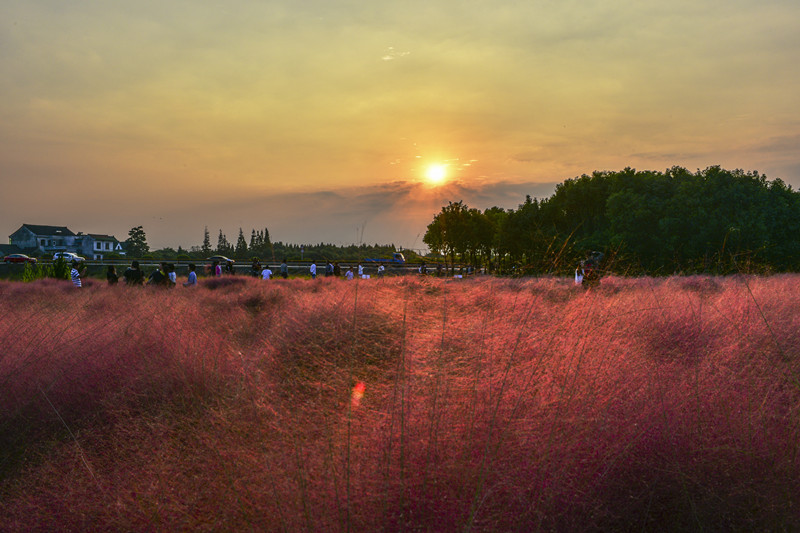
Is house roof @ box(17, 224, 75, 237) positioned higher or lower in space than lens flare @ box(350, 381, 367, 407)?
higher

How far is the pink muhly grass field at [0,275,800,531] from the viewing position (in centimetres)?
286

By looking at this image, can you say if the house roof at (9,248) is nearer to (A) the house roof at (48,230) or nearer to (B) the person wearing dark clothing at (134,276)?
(A) the house roof at (48,230)

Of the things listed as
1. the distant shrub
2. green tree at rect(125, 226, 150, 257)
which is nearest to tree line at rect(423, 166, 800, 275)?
the distant shrub

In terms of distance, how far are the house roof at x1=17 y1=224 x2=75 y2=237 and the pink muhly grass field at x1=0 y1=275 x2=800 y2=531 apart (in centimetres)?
9445

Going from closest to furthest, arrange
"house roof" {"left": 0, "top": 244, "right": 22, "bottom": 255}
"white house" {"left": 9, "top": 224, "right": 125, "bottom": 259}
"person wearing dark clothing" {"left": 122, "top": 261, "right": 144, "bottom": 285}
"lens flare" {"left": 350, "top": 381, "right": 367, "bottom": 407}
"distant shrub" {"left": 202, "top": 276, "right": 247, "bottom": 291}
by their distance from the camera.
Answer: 1. "lens flare" {"left": 350, "top": 381, "right": 367, "bottom": 407}
2. "person wearing dark clothing" {"left": 122, "top": 261, "right": 144, "bottom": 285}
3. "distant shrub" {"left": 202, "top": 276, "right": 247, "bottom": 291}
4. "house roof" {"left": 0, "top": 244, "right": 22, "bottom": 255}
5. "white house" {"left": 9, "top": 224, "right": 125, "bottom": 259}

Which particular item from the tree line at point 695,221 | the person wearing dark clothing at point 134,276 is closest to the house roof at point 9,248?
the tree line at point 695,221

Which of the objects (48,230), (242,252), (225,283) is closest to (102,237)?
(48,230)

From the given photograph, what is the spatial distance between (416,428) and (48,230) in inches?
4011

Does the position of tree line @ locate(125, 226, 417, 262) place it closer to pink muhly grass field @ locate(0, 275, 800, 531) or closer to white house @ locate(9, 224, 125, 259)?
white house @ locate(9, 224, 125, 259)

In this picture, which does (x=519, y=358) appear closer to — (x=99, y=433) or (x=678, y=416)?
(x=678, y=416)

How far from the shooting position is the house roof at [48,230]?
80.1m

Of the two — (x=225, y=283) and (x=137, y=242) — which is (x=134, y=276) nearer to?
(x=225, y=283)

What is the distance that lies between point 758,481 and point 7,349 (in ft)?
27.2

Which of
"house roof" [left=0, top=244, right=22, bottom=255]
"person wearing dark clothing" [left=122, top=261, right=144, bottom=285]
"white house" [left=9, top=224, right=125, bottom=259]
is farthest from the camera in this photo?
"white house" [left=9, top=224, right=125, bottom=259]
